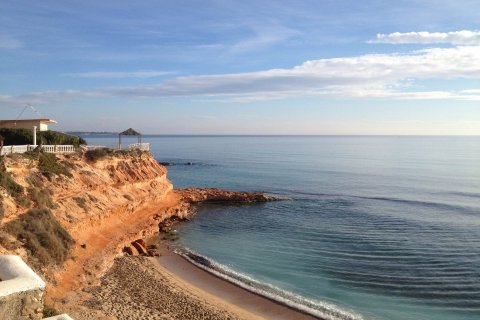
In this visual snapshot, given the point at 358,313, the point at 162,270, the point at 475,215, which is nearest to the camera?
the point at 358,313

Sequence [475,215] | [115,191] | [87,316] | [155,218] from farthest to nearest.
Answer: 1. [475,215]
2. [155,218]
3. [115,191]
4. [87,316]

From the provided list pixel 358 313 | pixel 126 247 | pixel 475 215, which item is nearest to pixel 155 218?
pixel 126 247

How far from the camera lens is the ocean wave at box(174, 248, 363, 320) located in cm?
1852

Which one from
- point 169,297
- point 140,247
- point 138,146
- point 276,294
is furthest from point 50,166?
point 138,146

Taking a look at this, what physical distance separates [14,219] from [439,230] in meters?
30.0

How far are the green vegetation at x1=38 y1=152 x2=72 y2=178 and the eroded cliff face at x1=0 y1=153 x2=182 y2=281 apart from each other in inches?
5.5

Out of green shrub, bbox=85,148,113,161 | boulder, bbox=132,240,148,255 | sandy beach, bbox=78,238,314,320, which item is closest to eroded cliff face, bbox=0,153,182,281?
green shrub, bbox=85,148,113,161

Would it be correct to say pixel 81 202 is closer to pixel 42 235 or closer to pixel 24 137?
pixel 42 235

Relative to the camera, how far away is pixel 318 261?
84.0 feet

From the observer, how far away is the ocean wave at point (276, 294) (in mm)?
18516

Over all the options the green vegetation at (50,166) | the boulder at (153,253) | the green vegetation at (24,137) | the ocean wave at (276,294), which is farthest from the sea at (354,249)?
the green vegetation at (24,137)

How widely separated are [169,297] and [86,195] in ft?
38.0

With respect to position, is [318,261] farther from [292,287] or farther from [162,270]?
[162,270]

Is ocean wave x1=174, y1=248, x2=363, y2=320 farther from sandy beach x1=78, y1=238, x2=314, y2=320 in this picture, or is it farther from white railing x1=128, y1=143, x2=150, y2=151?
white railing x1=128, y1=143, x2=150, y2=151
